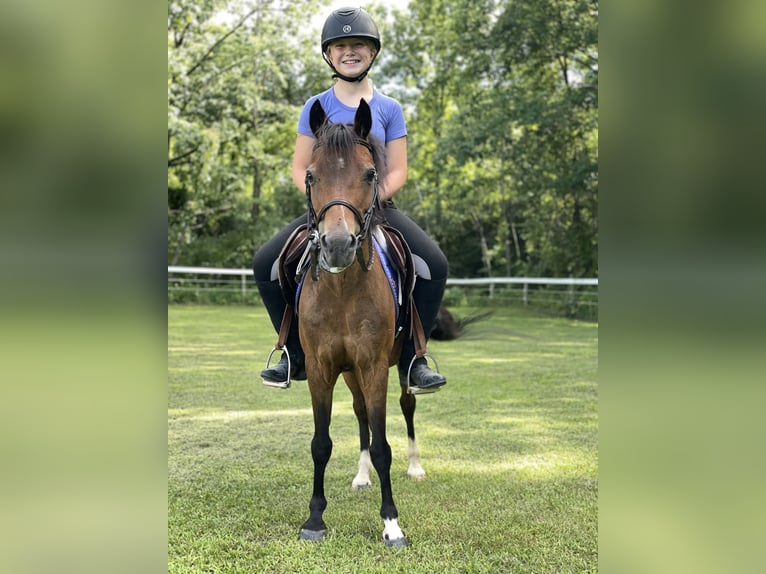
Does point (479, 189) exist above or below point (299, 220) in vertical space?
above

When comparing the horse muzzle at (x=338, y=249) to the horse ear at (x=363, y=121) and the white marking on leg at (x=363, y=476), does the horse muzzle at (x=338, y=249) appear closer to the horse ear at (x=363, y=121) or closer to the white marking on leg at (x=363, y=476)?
the horse ear at (x=363, y=121)

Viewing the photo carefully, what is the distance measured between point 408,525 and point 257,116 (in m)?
24.1

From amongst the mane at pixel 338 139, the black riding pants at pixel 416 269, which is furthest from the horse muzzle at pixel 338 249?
the black riding pants at pixel 416 269

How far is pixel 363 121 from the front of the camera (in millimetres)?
3553

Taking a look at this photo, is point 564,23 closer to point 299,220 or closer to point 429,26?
point 429,26

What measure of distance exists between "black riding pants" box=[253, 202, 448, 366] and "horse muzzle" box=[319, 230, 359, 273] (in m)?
1.27

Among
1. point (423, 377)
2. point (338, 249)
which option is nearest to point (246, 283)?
point (423, 377)

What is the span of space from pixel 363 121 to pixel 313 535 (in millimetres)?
2397

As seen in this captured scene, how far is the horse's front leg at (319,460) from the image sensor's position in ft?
12.4

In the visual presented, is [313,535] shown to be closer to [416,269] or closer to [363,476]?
[363,476]

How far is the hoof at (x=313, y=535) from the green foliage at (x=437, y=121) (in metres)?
14.4
